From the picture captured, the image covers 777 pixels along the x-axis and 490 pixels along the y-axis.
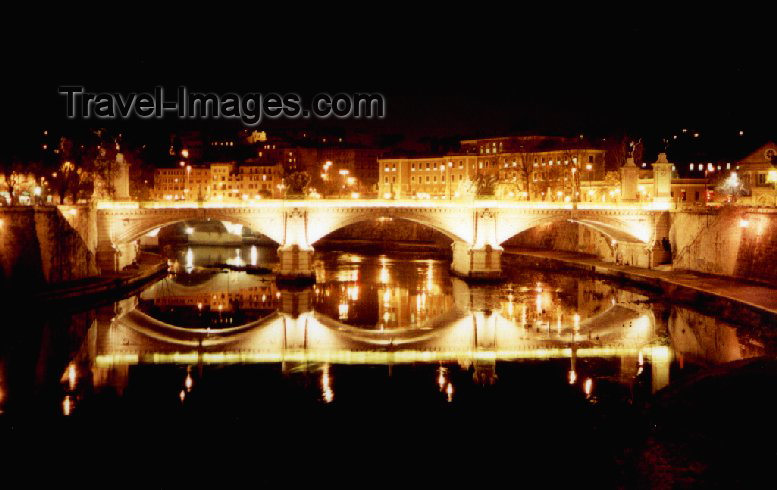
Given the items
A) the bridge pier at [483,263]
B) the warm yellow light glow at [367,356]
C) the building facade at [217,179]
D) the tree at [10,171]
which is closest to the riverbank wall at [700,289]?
the warm yellow light glow at [367,356]

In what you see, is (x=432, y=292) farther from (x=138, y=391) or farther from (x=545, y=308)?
(x=138, y=391)

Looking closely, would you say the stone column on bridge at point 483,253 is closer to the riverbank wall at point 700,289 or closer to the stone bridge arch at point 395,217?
the stone bridge arch at point 395,217

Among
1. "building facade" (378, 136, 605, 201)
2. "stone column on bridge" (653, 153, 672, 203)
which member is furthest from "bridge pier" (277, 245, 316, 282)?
"building facade" (378, 136, 605, 201)

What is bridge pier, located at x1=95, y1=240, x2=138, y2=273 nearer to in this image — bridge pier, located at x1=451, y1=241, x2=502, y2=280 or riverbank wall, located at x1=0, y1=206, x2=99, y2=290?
riverbank wall, located at x1=0, y1=206, x2=99, y2=290

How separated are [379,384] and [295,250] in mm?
22932

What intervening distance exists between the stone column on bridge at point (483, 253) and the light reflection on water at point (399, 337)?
1821mm

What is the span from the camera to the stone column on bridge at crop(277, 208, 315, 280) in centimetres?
4578

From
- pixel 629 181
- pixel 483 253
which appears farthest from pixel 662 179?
pixel 483 253

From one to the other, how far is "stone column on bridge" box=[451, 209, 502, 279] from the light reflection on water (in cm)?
182

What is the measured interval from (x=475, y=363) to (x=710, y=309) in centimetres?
1314

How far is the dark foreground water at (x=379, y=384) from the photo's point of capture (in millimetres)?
17797

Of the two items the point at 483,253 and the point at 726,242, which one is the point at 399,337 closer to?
the point at 483,253

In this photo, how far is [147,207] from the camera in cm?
4462

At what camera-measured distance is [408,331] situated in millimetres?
32469
